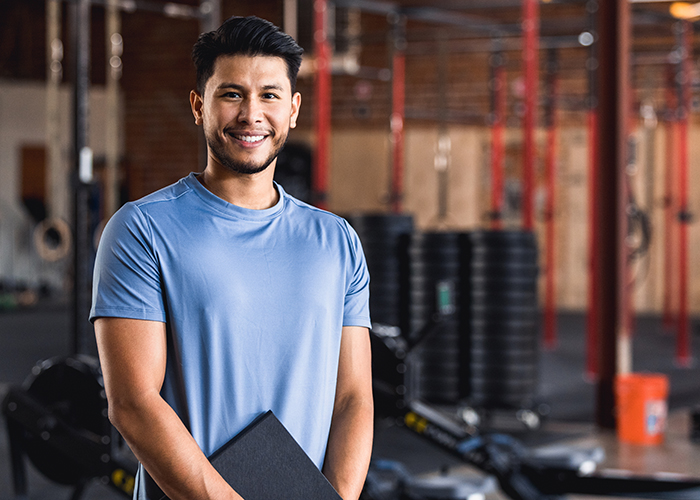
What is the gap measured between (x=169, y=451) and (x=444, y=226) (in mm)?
9125

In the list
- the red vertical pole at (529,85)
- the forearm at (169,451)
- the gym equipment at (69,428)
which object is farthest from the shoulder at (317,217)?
the red vertical pole at (529,85)

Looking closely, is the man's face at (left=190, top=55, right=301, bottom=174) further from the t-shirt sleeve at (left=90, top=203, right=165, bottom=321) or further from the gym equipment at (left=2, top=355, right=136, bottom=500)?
the gym equipment at (left=2, top=355, right=136, bottom=500)

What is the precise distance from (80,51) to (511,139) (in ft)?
25.2

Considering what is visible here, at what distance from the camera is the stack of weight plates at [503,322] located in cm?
447

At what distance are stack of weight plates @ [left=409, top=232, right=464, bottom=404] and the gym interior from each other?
1 cm

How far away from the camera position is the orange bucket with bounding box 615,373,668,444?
4305 millimetres

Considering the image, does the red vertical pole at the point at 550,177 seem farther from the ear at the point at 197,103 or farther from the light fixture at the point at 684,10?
the ear at the point at 197,103

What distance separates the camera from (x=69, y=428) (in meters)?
2.90

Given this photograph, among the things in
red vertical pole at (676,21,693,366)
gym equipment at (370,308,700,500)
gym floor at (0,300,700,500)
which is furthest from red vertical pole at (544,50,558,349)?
gym equipment at (370,308,700,500)

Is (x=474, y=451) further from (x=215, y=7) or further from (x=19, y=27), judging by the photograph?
(x=19, y=27)

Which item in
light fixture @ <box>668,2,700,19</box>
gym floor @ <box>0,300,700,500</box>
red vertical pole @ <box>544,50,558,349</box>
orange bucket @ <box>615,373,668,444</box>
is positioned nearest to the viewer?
gym floor @ <box>0,300,700,500</box>

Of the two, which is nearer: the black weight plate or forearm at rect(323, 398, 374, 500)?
forearm at rect(323, 398, 374, 500)

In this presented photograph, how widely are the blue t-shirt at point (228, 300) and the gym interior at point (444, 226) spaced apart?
1.66m

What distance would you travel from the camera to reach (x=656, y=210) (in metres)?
10.3
